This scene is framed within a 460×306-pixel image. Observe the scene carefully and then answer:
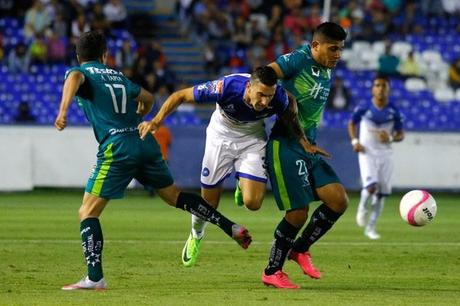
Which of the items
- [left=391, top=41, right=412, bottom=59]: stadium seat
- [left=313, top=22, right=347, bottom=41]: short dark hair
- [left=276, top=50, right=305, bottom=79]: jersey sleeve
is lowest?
[left=391, top=41, right=412, bottom=59]: stadium seat

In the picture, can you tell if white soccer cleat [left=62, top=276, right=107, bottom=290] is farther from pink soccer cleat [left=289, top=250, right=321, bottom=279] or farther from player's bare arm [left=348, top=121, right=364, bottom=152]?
player's bare arm [left=348, top=121, right=364, bottom=152]

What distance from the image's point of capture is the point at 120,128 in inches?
422

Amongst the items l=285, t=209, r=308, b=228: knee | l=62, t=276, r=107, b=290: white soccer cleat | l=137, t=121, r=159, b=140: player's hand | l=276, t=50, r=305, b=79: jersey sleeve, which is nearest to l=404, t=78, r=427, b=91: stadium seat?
l=276, t=50, r=305, b=79: jersey sleeve

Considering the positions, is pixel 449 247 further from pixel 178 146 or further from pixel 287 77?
pixel 178 146

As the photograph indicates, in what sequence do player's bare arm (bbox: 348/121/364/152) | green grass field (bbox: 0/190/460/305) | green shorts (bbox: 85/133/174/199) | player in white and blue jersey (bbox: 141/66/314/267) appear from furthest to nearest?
player's bare arm (bbox: 348/121/364/152)
player in white and blue jersey (bbox: 141/66/314/267)
green shorts (bbox: 85/133/174/199)
green grass field (bbox: 0/190/460/305)

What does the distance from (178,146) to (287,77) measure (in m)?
15.3

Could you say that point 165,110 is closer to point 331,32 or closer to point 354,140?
point 331,32

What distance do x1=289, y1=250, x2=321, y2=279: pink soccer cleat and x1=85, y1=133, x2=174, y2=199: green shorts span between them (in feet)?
6.32

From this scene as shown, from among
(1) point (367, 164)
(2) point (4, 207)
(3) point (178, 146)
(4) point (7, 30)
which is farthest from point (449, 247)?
(4) point (7, 30)

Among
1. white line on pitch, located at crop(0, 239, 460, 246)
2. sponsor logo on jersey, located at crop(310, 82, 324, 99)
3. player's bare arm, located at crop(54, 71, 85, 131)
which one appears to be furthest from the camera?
white line on pitch, located at crop(0, 239, 460, 246)

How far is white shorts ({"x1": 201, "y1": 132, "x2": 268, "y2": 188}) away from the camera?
38.6 ft

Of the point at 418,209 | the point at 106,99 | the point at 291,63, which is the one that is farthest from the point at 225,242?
the point at 106,99

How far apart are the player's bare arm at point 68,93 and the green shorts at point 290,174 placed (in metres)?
2.06

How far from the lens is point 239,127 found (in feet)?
39.2
